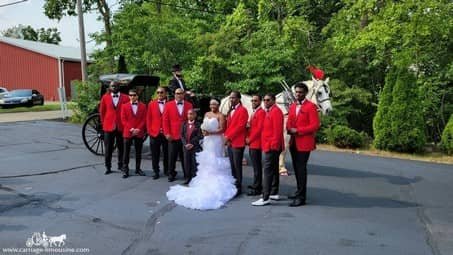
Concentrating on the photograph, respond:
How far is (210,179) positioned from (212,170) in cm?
17

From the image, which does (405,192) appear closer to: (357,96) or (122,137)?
(122,137)

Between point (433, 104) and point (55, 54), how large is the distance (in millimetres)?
33219

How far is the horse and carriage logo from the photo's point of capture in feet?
17.1

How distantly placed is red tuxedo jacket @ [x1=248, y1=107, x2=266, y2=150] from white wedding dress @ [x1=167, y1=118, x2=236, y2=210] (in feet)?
2.00

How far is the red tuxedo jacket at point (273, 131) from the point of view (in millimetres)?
6867

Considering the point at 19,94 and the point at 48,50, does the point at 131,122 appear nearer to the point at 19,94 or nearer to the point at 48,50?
the point at 19,94

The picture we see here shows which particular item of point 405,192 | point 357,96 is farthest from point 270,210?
point 357,96

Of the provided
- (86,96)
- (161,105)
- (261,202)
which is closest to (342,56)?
(86,96)

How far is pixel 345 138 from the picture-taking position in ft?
44.1

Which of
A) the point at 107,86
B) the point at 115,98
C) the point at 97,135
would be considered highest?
the point at 107,86

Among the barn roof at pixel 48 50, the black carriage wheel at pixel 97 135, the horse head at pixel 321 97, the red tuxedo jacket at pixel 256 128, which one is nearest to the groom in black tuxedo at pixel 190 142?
the red tuxedo jacket at pixel 256 128

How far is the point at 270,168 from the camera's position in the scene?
6910mm

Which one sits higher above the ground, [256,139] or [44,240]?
[256,139]

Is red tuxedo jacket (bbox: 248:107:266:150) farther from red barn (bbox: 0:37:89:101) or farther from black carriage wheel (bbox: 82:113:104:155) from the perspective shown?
red barn (bbox: 0:37:89:101)
